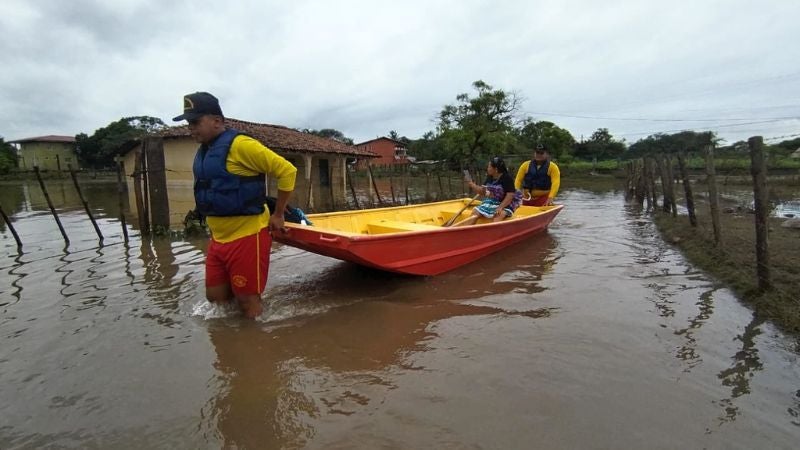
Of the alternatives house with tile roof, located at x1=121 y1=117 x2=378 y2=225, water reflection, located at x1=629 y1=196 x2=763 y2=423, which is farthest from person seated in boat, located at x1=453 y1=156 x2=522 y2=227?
house with tile roof, located at x1=121 y1=117 x2=378 y2=225

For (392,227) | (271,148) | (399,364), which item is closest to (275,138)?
(271,148)

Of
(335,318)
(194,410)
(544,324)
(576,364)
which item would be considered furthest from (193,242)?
(576,364)

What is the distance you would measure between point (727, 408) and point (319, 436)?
2.38 m

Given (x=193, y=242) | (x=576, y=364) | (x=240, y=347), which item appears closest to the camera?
(x=576, y=364)

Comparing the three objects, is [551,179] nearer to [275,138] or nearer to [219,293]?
[219,293]

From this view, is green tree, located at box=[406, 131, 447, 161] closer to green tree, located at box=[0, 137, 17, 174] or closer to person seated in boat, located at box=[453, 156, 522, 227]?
person seated in boat, located at box=[453, 156, 522, 227]

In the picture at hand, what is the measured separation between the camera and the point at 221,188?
320cm

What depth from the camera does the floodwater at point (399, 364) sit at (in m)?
2.41

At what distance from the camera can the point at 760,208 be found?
4.11 meters

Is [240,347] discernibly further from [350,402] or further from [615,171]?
[615,171]

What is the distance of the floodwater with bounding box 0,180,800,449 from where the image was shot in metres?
2.41

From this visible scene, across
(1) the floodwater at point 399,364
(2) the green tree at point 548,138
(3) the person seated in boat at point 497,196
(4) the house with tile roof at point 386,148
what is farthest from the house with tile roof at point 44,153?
(3) the person seated in boat at point 497,196

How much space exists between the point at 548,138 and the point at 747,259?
33.4m

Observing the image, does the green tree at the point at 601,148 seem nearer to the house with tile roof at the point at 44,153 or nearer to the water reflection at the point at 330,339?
the water reflection at the point at 330,339
